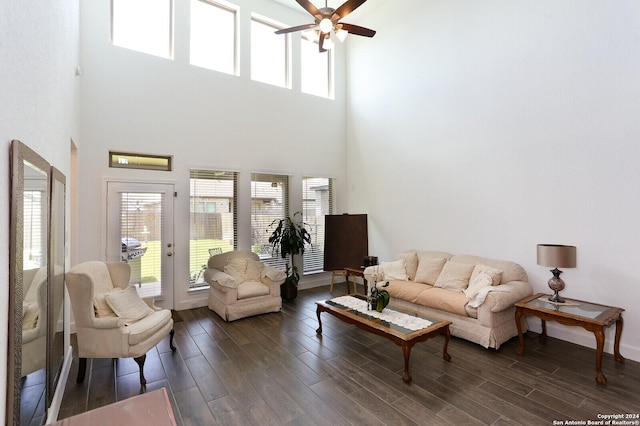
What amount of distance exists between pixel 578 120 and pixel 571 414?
3.22 metres

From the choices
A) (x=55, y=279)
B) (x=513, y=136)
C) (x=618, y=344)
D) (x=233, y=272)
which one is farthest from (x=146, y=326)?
(x=513, y=136)

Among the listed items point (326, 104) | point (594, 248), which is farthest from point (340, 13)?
point (594, 248)

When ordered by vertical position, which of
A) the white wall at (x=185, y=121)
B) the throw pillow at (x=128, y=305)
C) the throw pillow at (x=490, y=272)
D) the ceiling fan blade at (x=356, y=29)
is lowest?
the throw pillow at (x=128, y=305)

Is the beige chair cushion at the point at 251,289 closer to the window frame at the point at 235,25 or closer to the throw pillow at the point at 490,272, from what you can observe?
the throw pillow at the point at 490,272

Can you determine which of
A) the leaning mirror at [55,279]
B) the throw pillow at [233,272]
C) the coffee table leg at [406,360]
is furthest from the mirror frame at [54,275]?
the coffee table leg at [406,360]

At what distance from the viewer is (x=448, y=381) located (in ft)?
9.82

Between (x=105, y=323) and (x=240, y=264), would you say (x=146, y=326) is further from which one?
(x=240, y=264)

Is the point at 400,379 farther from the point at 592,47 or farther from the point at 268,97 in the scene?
the point at 268,97

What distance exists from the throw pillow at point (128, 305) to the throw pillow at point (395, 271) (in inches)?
136

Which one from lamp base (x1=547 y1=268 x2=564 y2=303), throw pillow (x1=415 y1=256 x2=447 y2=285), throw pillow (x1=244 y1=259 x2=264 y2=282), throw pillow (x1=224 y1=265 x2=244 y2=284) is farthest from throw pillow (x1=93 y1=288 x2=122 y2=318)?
lamp base (x1=547 y1=268 x2=564 y2=303)

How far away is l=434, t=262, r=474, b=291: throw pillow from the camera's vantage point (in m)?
4.37

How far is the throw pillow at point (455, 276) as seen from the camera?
4371 millimetres

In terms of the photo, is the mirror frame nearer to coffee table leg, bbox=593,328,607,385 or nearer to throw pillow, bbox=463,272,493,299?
throw pillow, bbox=463,272,493,299

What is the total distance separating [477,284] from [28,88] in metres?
4.62
